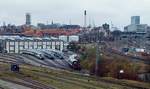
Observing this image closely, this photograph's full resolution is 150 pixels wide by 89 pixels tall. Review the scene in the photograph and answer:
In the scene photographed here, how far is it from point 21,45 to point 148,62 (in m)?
33.4

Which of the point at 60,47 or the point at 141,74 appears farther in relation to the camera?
the point at 60,47

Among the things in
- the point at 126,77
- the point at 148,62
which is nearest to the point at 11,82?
the point at 126,77

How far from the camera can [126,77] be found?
131ft

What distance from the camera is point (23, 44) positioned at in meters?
70.7

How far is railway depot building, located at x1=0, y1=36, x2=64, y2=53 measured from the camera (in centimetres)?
6788

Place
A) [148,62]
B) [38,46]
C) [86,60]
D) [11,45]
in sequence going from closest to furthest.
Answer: [148,62], [86,60], [11,45], [38,46]

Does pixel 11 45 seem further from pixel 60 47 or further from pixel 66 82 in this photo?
pixel 66 82

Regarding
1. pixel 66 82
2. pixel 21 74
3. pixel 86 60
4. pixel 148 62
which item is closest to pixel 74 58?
pixel 86 60

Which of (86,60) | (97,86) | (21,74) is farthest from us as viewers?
(86,60)

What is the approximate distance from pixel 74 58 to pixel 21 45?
20737 millimetres

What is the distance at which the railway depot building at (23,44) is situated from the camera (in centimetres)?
6788

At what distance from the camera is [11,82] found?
95.4ft

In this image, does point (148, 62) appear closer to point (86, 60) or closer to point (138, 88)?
point (86, 60)

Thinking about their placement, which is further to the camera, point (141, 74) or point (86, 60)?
point (86, 60)
